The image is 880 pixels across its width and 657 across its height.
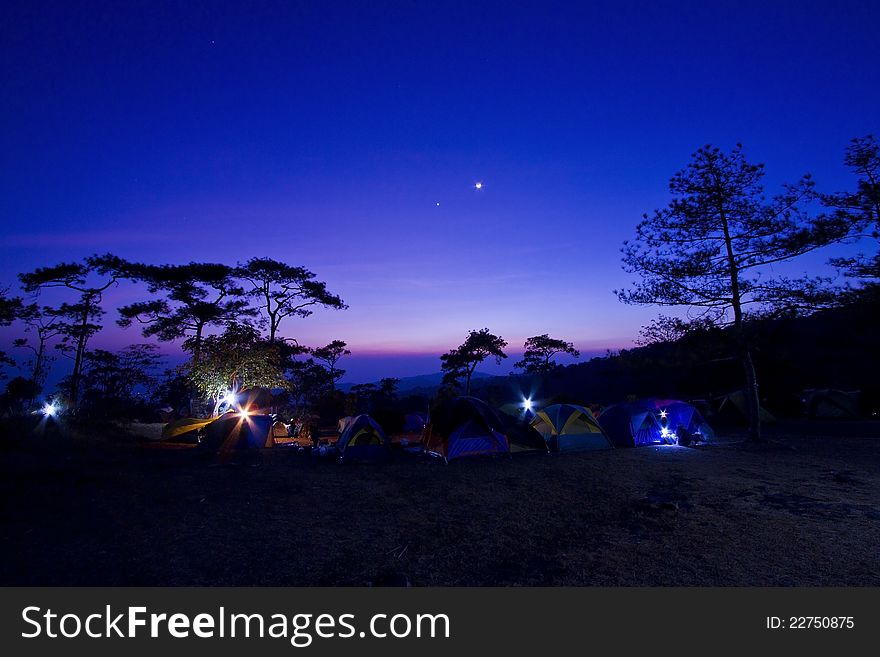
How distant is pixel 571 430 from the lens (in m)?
14.1

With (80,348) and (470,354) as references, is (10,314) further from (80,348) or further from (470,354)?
(470,354)

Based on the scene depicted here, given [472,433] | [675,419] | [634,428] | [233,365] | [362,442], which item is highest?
[233,365]

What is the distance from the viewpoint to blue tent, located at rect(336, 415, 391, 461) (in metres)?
12.4

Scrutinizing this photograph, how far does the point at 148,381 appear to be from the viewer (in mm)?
30797

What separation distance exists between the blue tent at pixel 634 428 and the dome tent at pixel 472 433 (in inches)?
141

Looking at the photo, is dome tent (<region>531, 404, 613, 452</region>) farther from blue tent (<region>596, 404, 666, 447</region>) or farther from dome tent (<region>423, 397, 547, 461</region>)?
blue tent (<region>596, 404, 666, 447</region>)

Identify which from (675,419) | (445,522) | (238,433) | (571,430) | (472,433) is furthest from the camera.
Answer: (675,419)

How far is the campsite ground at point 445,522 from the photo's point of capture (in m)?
4.55

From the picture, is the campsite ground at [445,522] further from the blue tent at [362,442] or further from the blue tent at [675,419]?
the blue tent at [675,419]

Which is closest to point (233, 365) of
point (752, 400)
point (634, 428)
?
point (634, 428)

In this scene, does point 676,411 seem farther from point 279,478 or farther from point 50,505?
point 50,505

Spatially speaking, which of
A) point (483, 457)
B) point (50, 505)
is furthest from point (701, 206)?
point (50, 505)

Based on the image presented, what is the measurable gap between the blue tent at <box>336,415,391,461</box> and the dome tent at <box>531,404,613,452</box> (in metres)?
5.66

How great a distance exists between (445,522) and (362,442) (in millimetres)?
6727
